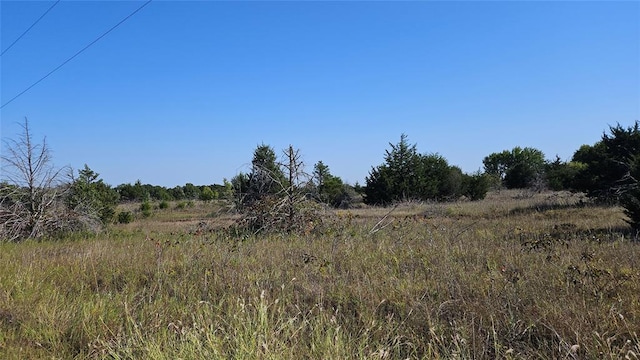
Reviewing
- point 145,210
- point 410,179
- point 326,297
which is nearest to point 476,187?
point 410,179

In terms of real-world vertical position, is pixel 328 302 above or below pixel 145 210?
below

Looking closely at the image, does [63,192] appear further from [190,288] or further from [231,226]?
[190,288]

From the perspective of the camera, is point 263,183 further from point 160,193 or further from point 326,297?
point 160,193

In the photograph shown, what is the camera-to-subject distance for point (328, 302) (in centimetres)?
436

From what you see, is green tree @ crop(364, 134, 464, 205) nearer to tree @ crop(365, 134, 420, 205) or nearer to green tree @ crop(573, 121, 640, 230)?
tree @ crop(365, 134, 420, 205)

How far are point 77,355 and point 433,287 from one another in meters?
3.36

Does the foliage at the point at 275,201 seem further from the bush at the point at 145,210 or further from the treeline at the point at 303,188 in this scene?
the bush at the point at 145,210

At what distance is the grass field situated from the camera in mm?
3049

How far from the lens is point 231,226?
35.3 ft

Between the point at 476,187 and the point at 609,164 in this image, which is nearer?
the point at 609,164

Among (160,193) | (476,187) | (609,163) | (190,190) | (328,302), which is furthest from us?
(190,190)

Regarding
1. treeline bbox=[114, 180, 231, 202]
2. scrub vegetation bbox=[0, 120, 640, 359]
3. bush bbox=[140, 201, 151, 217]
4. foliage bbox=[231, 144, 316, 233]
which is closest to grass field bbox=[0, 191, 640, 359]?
scrub vegetation bbox=[0, 120, 640, 359]

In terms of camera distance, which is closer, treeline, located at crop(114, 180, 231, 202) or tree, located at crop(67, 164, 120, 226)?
tree, located at crop(67, 164, 120, 226)

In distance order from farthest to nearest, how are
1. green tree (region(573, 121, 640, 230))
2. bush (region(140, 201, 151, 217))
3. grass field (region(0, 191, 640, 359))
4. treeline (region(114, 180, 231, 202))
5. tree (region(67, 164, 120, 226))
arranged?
treeline (region(114, 180, 231, 202))
bush (region(140, 201, 151, 217))
green tree (region(573, 121, 640, 230))
tree (region(67, 164, 120, 226))
grass field (region(0, 191, 640, 359))
